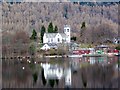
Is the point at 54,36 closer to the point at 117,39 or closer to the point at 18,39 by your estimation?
the point at 117,39

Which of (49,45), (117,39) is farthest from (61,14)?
(49,45)

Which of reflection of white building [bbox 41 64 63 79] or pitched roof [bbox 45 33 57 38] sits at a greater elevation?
pitched roof [bbox 45 33 57 38]

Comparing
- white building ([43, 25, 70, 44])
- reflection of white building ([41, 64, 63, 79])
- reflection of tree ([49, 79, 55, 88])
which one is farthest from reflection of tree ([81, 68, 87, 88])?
white building ([43, 25, 70, 44])

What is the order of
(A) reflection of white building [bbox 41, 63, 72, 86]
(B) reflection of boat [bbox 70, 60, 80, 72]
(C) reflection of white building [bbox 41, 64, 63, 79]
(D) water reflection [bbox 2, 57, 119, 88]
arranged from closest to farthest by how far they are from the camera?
1. (D) water reflection [bbox 2, 57, 119, 88]
2. (A) reflection of white building [bbox 41, 63, 72, 86]
3. (C) reflection of white building [bbox 41, 64, 63, 79]
4. (B) reflection of boat [bbox 70, 60, 80, 72]

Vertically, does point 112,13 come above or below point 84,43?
above

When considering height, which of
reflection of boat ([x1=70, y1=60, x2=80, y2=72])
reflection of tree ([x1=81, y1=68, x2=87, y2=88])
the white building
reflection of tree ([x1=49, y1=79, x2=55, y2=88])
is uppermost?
the white building

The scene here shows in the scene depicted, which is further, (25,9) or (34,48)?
(25,9)

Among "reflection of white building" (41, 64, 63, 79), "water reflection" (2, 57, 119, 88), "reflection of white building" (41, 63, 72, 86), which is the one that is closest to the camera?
"water reflection" (2, 57, 119, 88)

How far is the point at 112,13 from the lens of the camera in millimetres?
64188

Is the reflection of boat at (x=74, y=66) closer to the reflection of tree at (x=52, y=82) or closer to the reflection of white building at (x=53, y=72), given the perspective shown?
the reflection of white building at (x=53, y=72)

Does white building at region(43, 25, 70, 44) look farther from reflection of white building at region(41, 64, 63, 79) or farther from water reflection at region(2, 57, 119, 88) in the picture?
water reflection at region(2, 57, 119, 88)

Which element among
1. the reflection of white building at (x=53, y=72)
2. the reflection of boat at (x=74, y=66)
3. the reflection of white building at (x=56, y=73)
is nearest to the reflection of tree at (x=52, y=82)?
the reflection of white building at (x=56, y=73)

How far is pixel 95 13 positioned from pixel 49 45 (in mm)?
35651

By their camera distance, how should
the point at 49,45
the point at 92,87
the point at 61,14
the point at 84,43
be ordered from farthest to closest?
the point at 61,14
the point at 84,43
the point at 49,45
the point at 92,87
